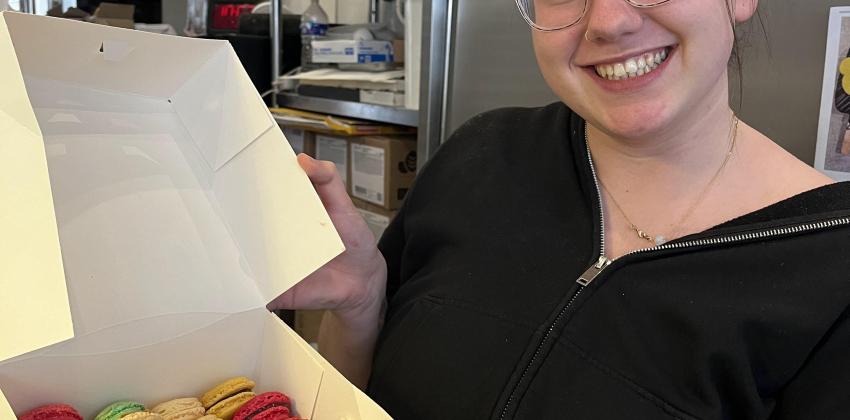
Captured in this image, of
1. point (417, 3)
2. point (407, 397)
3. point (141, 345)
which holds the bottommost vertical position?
point (407, 397)

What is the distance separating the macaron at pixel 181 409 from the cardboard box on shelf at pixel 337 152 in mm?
1379

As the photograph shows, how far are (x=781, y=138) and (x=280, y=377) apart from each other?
824 millimetres

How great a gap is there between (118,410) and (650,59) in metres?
0.68

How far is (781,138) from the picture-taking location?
115cm

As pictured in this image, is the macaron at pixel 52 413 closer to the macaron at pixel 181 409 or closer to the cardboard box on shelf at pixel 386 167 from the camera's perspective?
the macaron at pixel 181 409

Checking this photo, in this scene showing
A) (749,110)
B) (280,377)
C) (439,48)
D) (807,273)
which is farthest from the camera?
(439,48)

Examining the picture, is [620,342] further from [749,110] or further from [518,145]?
[749,110]

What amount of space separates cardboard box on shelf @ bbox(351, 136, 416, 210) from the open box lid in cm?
119

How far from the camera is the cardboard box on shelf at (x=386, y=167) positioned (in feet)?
6.77

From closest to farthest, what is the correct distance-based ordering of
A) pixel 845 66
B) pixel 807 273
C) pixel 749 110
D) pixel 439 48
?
pixel 807 273 → pixel 845 66 → pixel 749 110 → pixel 439 48

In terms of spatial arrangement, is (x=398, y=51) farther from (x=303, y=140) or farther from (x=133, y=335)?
Answer: (x=133, y=335)

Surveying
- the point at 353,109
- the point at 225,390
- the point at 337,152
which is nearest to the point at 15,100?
the point at 225,390

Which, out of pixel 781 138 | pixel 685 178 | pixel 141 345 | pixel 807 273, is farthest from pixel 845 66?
pixel 141 345

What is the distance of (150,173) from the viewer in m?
0.84
